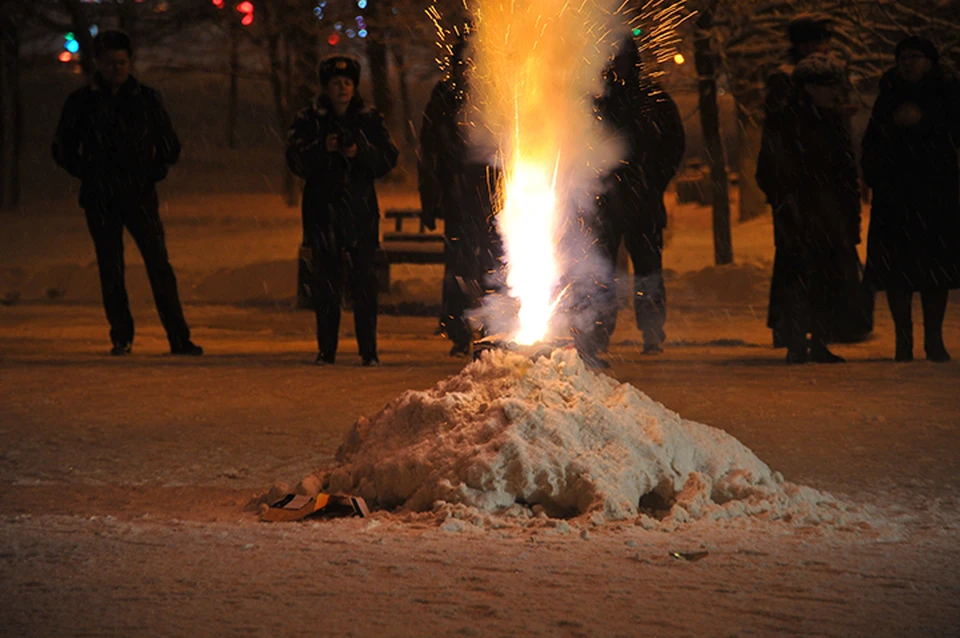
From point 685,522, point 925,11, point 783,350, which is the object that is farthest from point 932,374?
point 925,11

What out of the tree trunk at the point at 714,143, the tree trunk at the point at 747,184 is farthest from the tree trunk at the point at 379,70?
the tree trunk at the point at 714,143

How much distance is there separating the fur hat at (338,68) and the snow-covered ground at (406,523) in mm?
2106

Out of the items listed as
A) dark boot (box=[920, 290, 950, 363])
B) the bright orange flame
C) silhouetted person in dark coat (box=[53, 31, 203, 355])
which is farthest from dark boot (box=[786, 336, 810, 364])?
silhouetted person in dark coat (box=[53, 31, 203, 355])

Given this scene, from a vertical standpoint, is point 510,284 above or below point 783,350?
above

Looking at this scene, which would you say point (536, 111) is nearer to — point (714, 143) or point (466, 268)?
point (466, 268)

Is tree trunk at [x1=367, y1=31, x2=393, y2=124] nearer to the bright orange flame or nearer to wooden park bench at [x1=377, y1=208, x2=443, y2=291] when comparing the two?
wooden park bench at [x1=377, y1=208, x2=443, y2=291]

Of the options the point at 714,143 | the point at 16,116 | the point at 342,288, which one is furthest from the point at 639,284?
the point at 16,116

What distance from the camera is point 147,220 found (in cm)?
1041

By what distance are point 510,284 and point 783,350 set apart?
5.34m

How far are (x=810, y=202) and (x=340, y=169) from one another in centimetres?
342

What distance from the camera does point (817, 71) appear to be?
31.8ft

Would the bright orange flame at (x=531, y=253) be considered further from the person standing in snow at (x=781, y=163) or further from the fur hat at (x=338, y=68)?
the person standing in snow at (x=781, y=163)

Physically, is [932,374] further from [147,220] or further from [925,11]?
[925,11]

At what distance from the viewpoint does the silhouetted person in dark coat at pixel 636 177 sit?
962cm
